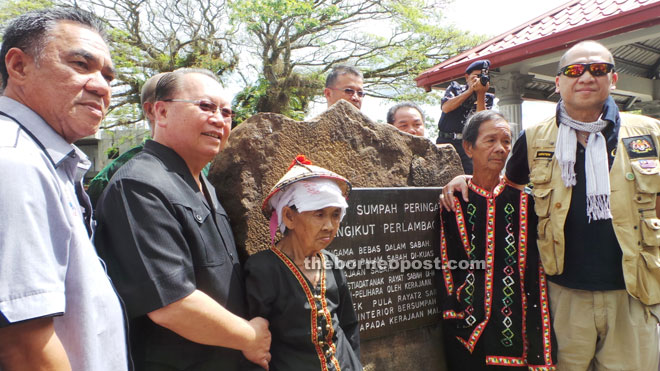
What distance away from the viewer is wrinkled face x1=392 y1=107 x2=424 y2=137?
361cm

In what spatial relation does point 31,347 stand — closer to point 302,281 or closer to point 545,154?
point 302,281

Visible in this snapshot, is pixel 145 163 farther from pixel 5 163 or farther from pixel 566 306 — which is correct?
pixel 566 306

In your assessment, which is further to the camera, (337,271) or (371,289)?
(371,289)

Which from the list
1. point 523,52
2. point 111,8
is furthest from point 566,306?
point 111,8

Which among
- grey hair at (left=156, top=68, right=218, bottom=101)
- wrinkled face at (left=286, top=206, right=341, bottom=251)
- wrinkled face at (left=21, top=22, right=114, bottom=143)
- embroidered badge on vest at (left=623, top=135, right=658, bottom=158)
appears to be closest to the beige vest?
embroidered badge on vest at (left=623, top=135, right=658, bottom=158)

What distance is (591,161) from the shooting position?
215cm

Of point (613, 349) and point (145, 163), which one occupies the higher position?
point (145, 163)

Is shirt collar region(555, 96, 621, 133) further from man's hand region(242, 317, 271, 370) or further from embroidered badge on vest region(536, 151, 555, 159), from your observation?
man's hand region(242, 317, 271, 370)

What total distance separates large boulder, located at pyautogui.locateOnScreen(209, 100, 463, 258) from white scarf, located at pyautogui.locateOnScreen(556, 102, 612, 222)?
0.78 metres

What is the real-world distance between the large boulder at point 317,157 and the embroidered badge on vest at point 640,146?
1.00m

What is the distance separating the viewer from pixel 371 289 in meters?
2.36

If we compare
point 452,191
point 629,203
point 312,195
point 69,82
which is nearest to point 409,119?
point 452,191

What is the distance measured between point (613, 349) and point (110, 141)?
1325 centimetres

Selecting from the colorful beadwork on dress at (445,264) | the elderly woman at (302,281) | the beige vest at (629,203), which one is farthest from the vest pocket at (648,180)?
the elderly woman at (302,281)
